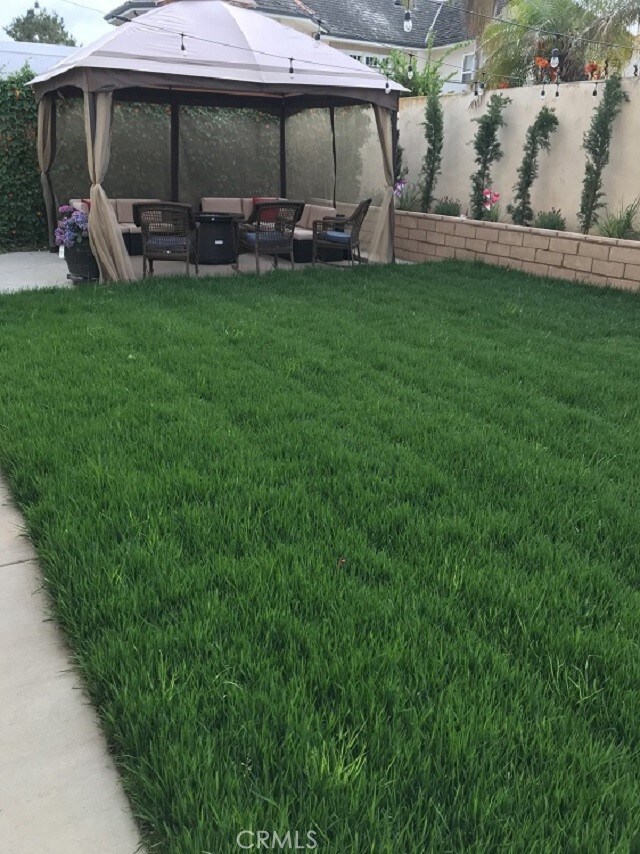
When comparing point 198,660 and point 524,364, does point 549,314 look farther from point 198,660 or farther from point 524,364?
point 198,660

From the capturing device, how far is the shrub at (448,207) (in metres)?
11.1

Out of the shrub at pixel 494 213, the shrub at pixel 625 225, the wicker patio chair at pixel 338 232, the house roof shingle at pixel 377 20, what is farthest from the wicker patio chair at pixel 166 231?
the house roof shingle at pixel 377 20

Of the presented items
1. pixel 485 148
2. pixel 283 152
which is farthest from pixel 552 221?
pixel 283 152

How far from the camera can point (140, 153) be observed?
40.7 ft

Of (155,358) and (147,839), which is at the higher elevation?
(155,358)

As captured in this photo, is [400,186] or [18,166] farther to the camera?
[400,186]

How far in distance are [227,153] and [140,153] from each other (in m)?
1.56

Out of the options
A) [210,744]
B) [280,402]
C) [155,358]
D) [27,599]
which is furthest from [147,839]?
[155,358]

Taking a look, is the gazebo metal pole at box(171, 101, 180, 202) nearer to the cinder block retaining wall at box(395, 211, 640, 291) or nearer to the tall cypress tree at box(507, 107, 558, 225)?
the cinder block retaining wall at box(395, 211, 640, 291)

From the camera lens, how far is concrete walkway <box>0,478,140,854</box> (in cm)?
156

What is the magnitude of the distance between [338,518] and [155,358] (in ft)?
8.73

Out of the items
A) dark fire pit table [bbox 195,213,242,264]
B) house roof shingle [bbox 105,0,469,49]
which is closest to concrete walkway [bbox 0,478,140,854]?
dark fire pit table [bbox 195,213,242,264]

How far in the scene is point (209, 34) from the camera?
29.8 feet

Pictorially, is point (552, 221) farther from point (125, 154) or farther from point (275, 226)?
point (125, 154)
